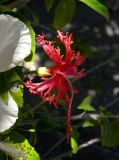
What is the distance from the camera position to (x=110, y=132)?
5.87 feet

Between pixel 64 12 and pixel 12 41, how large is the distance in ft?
2.33

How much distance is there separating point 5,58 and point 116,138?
3.57ft

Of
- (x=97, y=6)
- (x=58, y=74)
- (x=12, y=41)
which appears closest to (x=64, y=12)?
(x=97, y=6)

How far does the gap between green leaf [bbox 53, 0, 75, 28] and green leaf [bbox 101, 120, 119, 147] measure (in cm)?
50

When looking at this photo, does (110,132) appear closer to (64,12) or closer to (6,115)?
(64,12)

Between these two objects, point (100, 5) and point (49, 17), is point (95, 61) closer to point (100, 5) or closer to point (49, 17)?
point (49, 17)

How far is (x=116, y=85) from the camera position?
3.39m

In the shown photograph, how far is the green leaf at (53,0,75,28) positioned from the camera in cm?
149

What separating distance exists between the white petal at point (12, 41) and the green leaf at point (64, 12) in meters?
0.66

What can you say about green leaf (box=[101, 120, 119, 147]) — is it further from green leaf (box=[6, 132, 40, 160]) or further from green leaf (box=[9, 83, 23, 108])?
green leaf (box=[9, 83, 23, 108])

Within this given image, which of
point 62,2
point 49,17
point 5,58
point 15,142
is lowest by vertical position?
point 49,17

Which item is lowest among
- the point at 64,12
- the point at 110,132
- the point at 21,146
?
the point at 110,132

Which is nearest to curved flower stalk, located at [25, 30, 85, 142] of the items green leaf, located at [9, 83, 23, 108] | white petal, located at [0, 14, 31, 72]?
green leaf, located at [9, 83, 23, 108]

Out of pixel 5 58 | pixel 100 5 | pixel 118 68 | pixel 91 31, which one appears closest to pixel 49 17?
pixel 91 31
